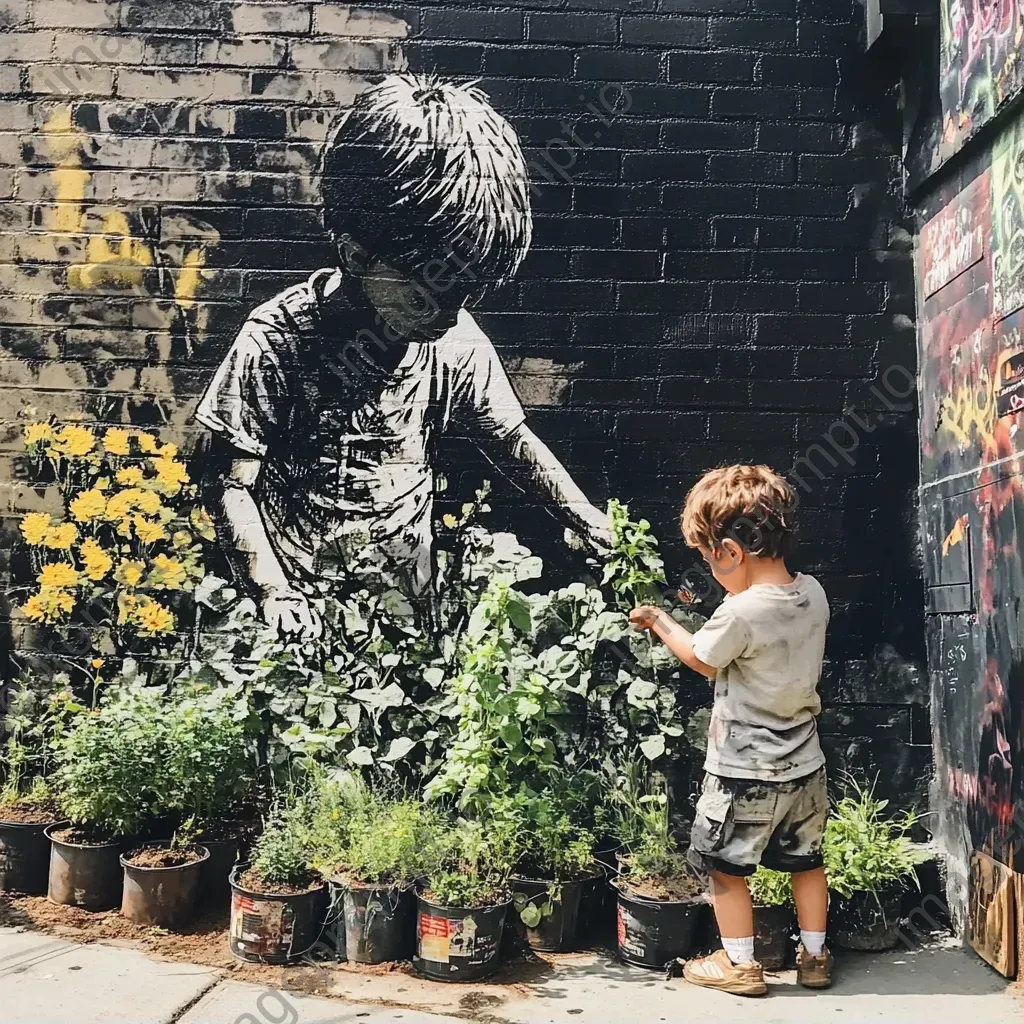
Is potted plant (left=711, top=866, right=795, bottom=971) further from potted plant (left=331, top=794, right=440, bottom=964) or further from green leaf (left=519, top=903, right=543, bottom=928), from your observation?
potted plant (left=331, top=794, right=440, bottom=964)

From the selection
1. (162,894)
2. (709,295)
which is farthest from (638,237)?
(162,894)

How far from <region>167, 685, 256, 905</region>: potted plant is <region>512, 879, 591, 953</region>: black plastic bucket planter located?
1.12 metres

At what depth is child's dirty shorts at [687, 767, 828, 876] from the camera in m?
2.91

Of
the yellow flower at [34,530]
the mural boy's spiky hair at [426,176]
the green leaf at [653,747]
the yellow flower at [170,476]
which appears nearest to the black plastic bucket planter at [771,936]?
the green leaf at [653,747]

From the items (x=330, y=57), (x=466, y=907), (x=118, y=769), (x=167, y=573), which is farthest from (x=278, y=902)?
(x=330, y=57)

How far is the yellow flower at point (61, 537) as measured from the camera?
13.1 ft

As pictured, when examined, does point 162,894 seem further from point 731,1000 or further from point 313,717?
point 731,1000

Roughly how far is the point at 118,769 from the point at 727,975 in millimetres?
2194

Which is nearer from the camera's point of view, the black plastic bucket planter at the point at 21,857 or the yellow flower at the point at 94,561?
the black plastic bucket planter at the point at 21,857

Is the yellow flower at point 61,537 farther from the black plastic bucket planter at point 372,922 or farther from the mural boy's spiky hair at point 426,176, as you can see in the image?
the black plastic bucket planter at point 372,922

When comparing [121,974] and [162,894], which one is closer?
[121,974]

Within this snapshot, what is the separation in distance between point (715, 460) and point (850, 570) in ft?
2.36

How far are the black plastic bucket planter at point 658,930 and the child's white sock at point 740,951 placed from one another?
22cm

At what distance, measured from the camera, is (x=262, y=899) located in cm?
309
